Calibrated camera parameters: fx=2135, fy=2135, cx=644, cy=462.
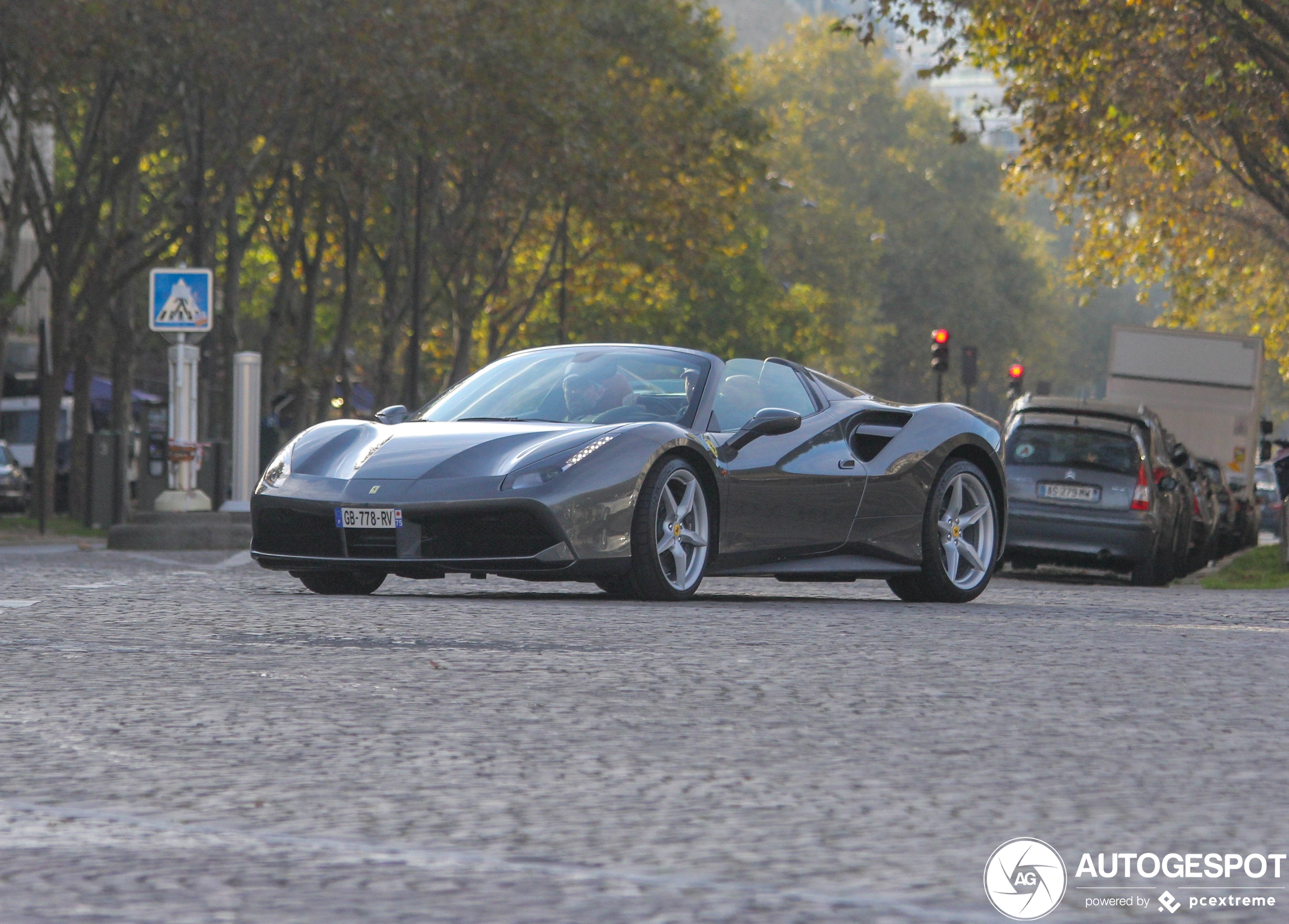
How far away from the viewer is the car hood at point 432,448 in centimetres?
905

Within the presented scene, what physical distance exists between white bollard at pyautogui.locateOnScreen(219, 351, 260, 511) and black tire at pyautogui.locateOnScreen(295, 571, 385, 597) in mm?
9763

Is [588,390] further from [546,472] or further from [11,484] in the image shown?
[11,484]

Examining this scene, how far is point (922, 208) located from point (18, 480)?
187ft

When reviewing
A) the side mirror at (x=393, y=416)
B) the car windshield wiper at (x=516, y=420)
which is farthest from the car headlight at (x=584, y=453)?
the side mirror at (x=393, y=416)

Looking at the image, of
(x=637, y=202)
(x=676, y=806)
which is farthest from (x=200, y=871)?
(x=637, y=202)

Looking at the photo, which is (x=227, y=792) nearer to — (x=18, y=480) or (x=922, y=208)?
(x=18, y=480)

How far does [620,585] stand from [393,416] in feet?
4.79

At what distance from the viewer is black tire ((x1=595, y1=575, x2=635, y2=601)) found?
947 centimetres

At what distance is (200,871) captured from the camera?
377 cm

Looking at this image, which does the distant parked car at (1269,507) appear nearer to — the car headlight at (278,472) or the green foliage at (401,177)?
the green foliage at (401,177)

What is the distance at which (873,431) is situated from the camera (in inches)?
423

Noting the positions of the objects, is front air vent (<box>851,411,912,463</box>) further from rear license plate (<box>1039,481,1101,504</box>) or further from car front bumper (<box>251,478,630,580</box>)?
rear license plate (<box>1039,481,1101,504</box>)

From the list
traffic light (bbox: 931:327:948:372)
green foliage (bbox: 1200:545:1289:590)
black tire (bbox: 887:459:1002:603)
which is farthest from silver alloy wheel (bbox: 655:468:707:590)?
traffic light (bbox: 931:327:948:372)

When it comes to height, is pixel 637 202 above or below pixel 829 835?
above
